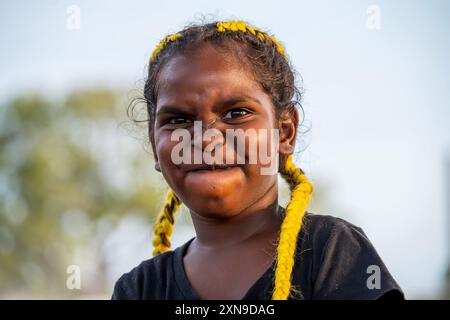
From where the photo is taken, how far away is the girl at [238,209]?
1.81 metres

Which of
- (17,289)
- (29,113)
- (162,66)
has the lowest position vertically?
(17,289)

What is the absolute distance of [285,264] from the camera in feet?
5.96

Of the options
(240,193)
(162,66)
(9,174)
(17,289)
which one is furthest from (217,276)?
(9,174)

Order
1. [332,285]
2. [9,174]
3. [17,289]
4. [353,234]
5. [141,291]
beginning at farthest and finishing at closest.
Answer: [9,174]
[17,289]
[141,291]
[353,234]
[332,285]

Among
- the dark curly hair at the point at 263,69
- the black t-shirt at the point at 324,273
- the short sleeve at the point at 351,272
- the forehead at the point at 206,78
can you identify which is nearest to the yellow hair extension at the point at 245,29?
the dark curly hair at the point at 263,69

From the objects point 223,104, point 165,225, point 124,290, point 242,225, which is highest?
point 223,104

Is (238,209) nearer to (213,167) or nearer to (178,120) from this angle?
(213,167)

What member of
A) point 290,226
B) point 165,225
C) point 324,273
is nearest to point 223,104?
point 290,226

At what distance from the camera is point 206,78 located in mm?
1934

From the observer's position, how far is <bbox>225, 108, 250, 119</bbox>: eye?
1.93m

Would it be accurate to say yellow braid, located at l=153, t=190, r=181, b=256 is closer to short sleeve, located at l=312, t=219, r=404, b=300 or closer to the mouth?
the mouth

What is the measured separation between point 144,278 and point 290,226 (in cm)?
57
